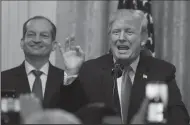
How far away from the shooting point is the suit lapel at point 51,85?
8.82ft

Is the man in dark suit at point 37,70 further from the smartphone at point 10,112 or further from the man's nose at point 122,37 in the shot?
the smartphone at point 10,112

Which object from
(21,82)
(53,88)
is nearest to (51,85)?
(53,88)

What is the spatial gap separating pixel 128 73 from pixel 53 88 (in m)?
0.42

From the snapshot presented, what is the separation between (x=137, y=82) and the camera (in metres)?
2.73

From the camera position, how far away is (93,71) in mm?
2836

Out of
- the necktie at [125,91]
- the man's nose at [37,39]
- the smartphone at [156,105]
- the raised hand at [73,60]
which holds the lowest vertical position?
the necktie at [125,91]

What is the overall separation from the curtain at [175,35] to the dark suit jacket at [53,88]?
71.3 inches

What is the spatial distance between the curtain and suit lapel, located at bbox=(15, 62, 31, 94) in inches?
76.7

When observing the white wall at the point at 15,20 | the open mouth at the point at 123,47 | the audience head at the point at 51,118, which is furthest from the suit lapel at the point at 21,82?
the white wall at the point at 15,20

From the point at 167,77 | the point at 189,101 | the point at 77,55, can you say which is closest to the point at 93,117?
the point at 77,55

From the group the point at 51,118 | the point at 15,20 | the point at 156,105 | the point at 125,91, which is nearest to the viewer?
the point at 51,118

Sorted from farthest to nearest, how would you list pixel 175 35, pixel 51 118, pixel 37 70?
pixel 175 35 < pixel 37 70 < pixel 51 118

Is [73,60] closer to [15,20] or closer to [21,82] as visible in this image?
[21,82]

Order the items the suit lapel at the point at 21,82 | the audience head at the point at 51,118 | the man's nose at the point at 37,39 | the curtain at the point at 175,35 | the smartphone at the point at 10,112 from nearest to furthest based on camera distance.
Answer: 1. the audience head at the point at 51,118
2. the smartphone at the point at 10,112
3. the suit lapel at the point at 21,82
4. the man's nose at the point at 37,39
5. the curtain at the point at 175,35
